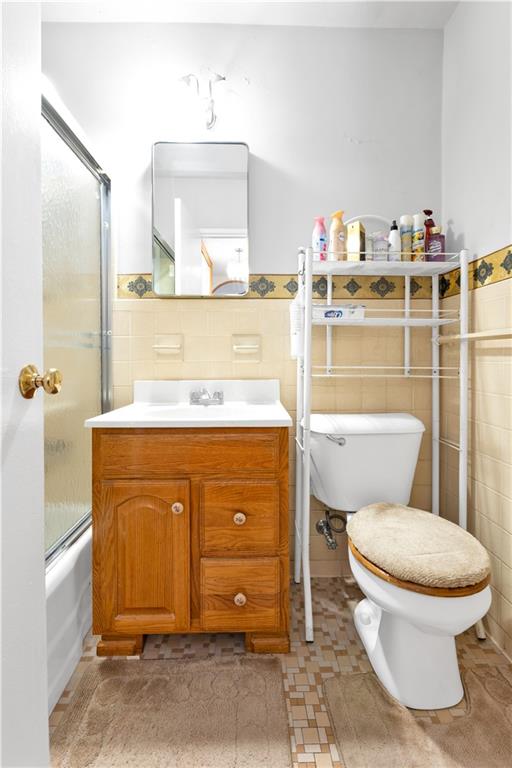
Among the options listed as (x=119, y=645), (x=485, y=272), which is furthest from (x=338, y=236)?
(x=119, y=645)

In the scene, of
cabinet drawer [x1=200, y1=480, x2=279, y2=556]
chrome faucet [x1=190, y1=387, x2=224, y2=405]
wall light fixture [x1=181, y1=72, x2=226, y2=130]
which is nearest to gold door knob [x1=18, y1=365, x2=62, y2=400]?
cabinet drawer [x1=200, y1=480, x2=279, y2=556]

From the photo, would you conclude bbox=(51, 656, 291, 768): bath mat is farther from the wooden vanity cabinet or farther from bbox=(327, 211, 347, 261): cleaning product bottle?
bbox=(327, 211, 347, 261): cleaning product bottle

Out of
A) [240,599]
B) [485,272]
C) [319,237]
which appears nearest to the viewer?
[240,599]

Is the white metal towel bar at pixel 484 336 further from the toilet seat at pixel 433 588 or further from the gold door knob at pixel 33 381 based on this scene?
the gold door knob at pixel 33 381

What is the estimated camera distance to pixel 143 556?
4.72 ft

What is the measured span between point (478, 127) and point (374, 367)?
0.98m

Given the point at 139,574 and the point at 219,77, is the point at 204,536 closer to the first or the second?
the point at 139,574

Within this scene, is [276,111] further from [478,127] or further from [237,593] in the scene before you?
[237,593]

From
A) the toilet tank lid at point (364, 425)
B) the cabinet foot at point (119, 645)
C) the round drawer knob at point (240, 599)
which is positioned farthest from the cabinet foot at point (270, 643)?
the toilet tank lid at point (364, 425)

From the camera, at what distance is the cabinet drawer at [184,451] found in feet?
4.72

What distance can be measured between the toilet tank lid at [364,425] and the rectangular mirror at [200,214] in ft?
2.31

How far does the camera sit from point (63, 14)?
1878 millimetres

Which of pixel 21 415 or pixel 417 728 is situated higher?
pixel 21 415

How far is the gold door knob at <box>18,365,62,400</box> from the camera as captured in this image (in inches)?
28.9
